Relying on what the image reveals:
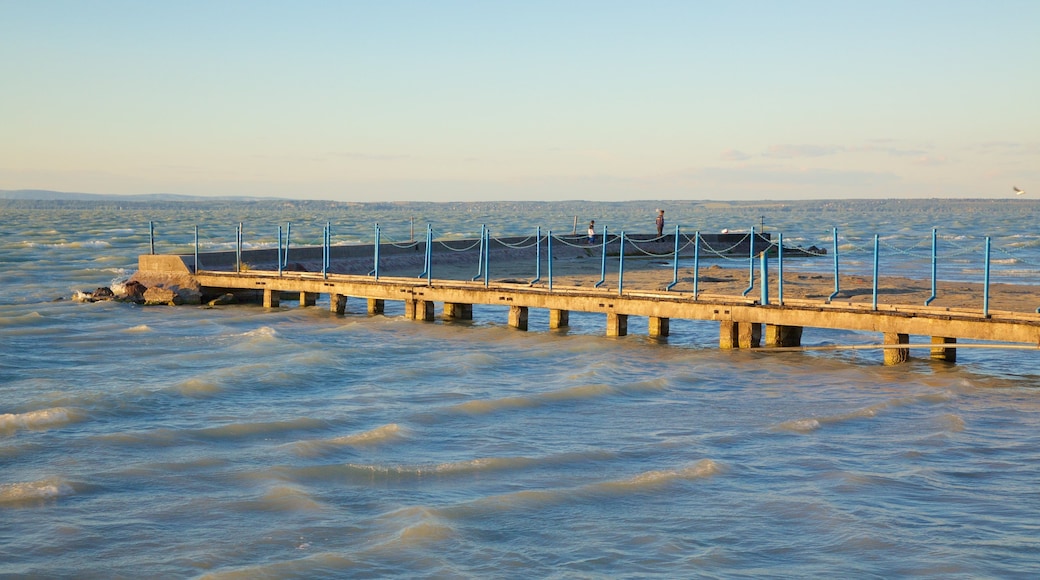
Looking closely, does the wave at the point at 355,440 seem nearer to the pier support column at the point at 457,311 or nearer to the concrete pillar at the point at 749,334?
the concrete pillar at the point at 749,334

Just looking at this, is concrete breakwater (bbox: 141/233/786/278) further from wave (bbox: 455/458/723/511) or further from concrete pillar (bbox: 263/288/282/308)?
wave (bbox: 455/458/723/511)

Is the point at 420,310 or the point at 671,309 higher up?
the point at 671,309

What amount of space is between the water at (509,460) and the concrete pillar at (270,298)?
5.02 metres

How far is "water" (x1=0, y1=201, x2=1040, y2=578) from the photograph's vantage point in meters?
10.2

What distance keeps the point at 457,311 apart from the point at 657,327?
16.8 ft

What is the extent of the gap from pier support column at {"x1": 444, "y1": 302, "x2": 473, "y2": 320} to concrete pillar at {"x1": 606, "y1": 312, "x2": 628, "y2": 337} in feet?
13.9

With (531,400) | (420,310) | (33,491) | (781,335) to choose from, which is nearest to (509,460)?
(531,400)

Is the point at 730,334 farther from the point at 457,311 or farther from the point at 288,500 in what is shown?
the point at 288,500

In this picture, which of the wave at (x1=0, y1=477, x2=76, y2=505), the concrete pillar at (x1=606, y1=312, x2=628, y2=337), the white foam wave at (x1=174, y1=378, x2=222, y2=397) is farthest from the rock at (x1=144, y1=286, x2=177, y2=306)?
the wave at (x1=0, y1=477, x2=76, y2=505)

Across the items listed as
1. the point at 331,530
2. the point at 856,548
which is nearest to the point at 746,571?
the point at 856,548

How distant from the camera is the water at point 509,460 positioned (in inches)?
404

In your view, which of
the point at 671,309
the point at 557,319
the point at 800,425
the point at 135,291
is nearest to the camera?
the point at 800,425

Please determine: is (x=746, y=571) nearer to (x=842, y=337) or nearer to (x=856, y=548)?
(x=856, y=548)

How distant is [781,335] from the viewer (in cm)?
2072
